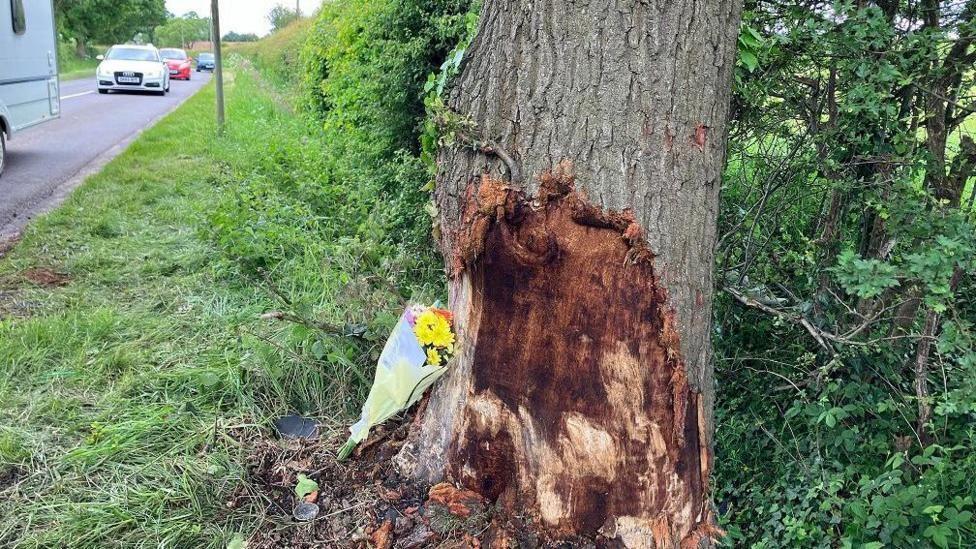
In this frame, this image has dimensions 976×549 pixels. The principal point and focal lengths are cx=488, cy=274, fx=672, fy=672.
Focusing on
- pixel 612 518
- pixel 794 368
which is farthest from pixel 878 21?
pixel 612 518

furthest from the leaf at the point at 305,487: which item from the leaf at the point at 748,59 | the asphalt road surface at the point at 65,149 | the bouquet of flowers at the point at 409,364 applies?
the asphalt road surface at the point at 65,149

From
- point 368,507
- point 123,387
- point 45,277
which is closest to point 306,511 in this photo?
point 368,507

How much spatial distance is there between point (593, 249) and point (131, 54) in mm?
21835

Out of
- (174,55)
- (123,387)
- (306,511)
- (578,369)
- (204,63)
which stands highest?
(204,63)

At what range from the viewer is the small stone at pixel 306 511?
2.42 metres

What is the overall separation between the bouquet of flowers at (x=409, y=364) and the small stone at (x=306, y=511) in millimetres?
222

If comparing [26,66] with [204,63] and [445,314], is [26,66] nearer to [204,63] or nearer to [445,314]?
[445,314]

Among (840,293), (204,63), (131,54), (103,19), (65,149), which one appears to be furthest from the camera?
(103,19)

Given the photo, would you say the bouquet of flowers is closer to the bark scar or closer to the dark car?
the bark scar

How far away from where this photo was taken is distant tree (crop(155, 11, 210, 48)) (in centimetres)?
5978

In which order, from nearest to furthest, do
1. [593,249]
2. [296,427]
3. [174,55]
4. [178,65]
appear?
[593,249] < [296,427] < [178,65] < [174,55]

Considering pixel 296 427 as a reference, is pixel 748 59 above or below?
above

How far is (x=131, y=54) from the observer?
19.8m

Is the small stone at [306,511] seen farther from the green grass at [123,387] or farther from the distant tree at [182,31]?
the distant tree at [182,31]
